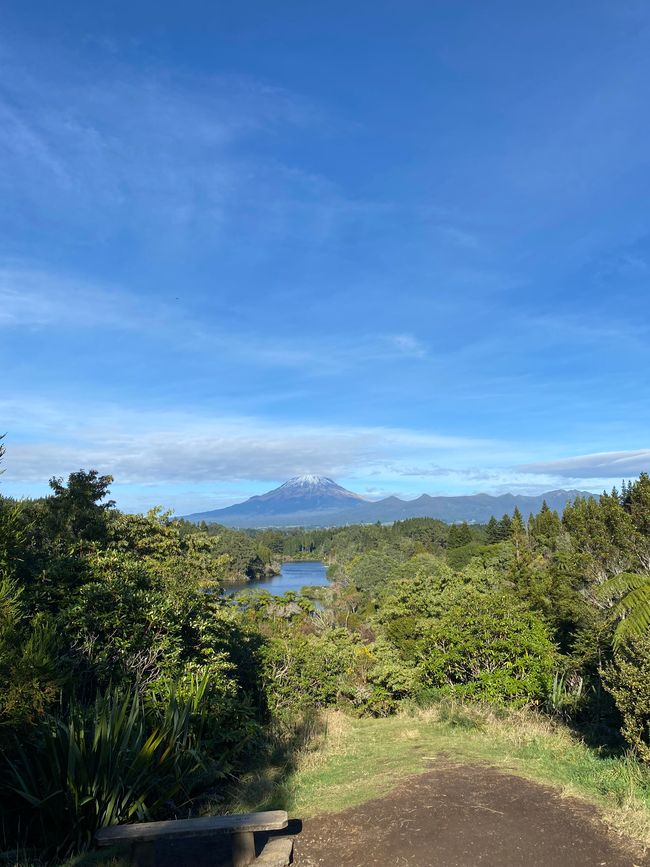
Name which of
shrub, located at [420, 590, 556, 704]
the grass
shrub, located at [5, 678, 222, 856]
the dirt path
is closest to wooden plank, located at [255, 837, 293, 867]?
the dirt path

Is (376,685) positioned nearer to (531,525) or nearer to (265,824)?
(265,824)

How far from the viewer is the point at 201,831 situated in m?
3.99

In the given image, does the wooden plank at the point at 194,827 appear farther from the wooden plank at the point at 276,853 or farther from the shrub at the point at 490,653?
the shrub at the point at 490,653

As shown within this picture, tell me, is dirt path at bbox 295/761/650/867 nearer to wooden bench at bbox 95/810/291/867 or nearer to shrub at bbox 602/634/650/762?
wooden bench at bbox 95/810/291/867

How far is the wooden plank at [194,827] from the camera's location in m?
3.96

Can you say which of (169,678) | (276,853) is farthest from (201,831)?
(169,678)

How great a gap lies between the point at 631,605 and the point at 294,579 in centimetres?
10865

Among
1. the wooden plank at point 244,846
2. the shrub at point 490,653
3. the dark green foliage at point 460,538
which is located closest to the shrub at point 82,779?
the wooden plank at point 244,846

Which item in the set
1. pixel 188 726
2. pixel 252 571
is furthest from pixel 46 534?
pixel 252 571

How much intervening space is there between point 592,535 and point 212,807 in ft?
179

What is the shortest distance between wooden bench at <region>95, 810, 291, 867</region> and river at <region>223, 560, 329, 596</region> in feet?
263

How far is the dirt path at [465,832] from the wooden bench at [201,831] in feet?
1.46

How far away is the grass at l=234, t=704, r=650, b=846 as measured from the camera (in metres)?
5.03

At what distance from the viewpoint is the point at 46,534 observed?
15.7 meters
